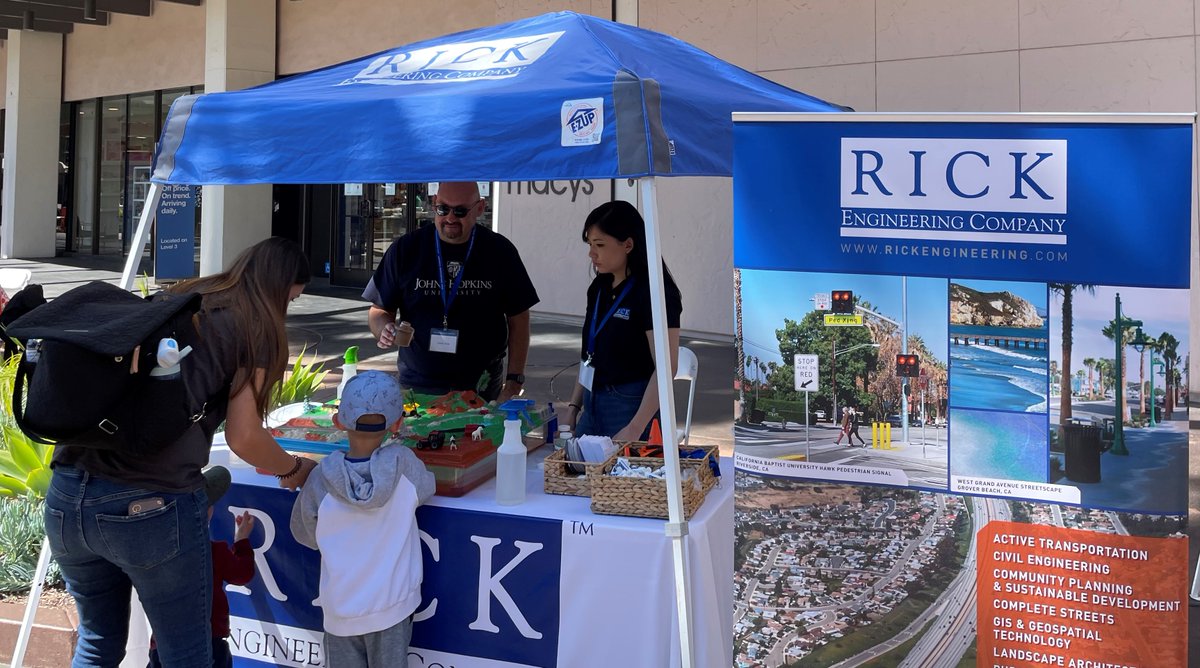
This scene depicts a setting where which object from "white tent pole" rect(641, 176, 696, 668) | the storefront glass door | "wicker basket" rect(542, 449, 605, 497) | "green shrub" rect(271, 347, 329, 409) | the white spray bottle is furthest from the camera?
the storefront glass door

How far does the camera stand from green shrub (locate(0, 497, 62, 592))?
12.6ft

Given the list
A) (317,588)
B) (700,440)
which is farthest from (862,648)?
(700,440)

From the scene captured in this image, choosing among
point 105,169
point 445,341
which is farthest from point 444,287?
point 105,169

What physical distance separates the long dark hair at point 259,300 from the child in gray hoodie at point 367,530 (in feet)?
0.79

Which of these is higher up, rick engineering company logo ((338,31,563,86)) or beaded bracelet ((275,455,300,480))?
rick engineering company logo ((338,31,563,86))

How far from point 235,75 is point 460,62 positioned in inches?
462

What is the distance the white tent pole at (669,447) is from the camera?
7.98 feet

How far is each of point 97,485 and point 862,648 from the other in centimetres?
177

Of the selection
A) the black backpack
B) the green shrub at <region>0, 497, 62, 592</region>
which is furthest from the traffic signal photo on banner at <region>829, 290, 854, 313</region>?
the green shrub at <region>0, 497, 62, 592</region>

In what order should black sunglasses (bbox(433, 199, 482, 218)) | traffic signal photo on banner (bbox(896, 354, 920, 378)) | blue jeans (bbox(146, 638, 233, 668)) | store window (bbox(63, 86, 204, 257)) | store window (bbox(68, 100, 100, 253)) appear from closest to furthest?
traffic signal photo on banner (bbox(896, 354, 920, 378))
blue jeans (bbox(146, 638, 233, 668))
black sunglasses (bbox(433, 199, 482, 218))
store window (bbox(63, 86, 204, 257))
store window (bbox(68, 100, 100, 253))

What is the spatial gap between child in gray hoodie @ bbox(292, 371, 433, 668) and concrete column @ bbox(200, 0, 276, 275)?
11.6 meters

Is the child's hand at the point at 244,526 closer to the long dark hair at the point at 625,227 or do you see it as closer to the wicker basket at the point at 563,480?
the wicker basket at the point at 563,480

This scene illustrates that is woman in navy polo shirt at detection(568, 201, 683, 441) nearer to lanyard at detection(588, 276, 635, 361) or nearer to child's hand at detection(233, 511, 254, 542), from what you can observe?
lanyard at detection(588, 276, 635, 361)

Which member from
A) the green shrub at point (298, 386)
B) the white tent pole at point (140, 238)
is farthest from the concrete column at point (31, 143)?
the white tent pole at point (140, 238)
